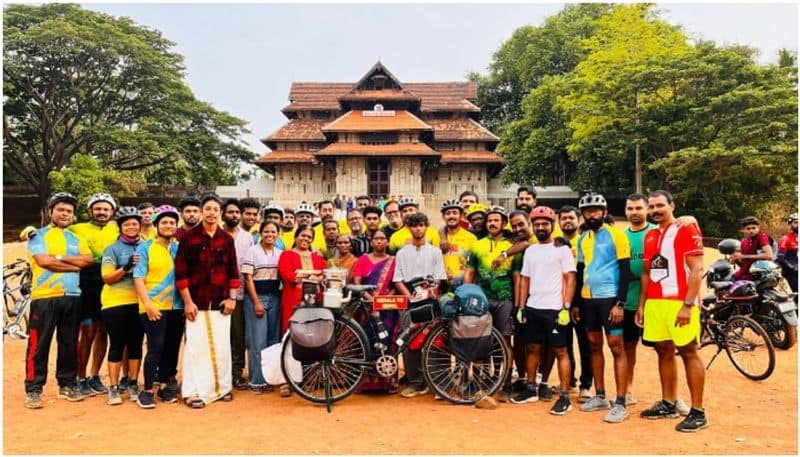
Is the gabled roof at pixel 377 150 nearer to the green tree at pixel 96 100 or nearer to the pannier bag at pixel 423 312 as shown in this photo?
the green tree at pixel 96 100

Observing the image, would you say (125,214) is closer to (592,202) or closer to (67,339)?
(67,339)

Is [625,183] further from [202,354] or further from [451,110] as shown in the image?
[202,354]

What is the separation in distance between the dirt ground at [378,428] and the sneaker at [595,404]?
0.07 metres

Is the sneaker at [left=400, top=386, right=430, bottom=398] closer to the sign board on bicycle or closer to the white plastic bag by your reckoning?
the sign board on bicycle

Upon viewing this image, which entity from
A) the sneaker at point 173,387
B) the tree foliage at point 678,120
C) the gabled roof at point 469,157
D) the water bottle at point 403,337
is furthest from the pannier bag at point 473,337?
the gabled roof at point 469,157

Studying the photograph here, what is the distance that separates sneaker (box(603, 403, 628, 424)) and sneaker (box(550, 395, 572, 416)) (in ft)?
0.95

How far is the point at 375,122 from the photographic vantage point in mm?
28281

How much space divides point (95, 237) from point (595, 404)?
15.1ft

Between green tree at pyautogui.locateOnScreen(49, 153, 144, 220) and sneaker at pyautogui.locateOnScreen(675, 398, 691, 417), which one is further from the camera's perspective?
green tree at pyautogui.locateOnScreen(49, 153, 144, 220)

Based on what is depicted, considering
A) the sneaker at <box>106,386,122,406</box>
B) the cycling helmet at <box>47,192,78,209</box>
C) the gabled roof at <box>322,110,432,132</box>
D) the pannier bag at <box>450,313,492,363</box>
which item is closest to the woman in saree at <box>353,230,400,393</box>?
the pannier bag at <box>450,313,492,363</box>

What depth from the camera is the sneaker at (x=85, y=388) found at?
473 cm

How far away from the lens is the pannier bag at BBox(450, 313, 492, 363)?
436 cm

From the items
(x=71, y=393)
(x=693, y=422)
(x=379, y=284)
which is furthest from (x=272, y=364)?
(x=693, y=422)

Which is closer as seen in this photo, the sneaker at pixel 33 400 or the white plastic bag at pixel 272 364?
the sneaker at pixel 33 400
